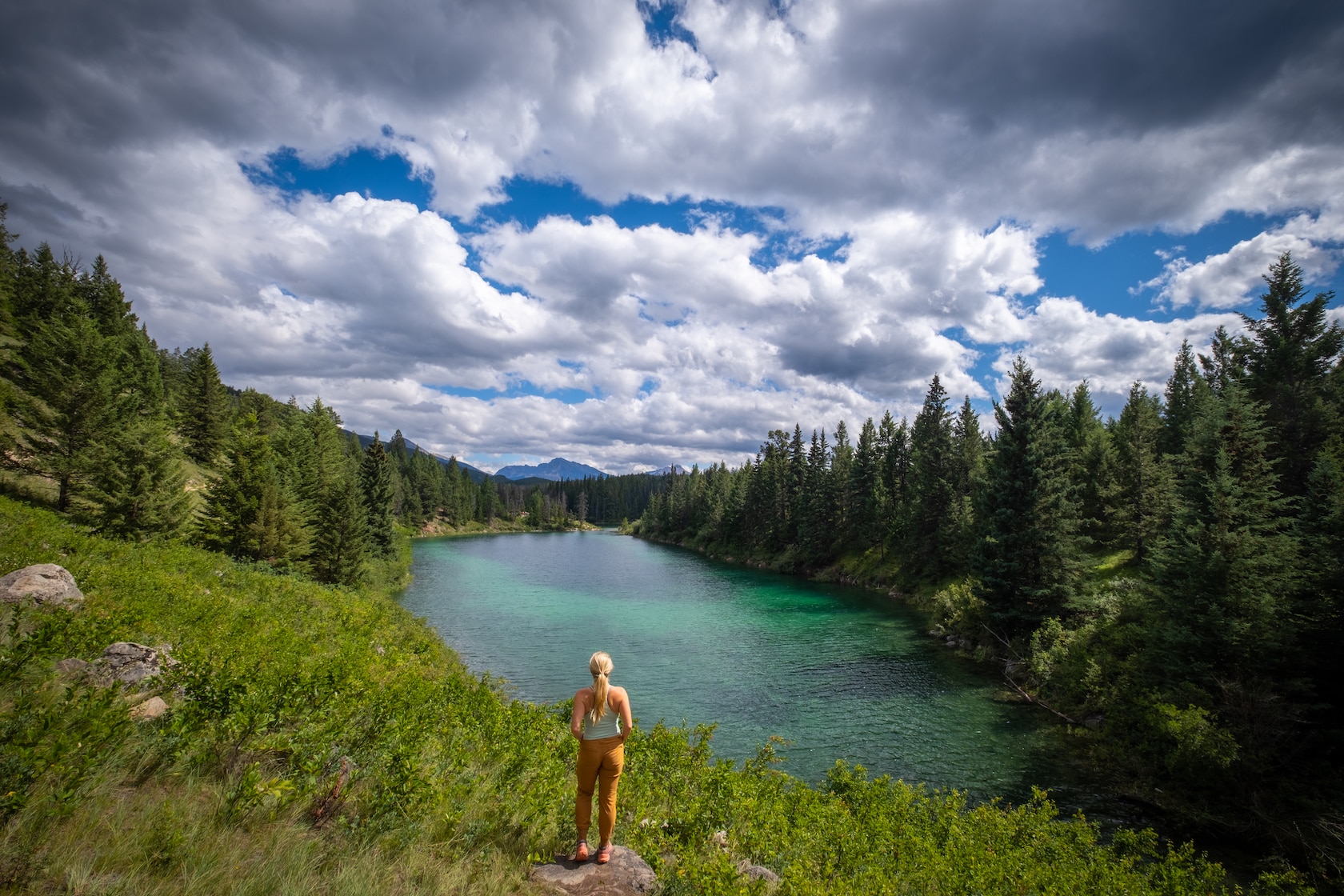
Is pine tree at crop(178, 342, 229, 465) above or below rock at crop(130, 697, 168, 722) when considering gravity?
above

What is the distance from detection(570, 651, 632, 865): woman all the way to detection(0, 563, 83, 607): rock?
9.02m

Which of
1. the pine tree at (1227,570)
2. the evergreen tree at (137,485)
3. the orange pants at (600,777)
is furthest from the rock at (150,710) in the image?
the pine tree at (1227,570)

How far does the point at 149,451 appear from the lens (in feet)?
73.5

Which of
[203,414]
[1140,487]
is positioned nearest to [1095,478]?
[1140,487]

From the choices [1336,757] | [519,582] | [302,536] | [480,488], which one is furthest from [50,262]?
[480,488]

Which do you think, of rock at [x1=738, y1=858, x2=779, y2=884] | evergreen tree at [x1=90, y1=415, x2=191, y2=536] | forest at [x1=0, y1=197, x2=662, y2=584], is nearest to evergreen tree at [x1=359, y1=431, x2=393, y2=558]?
forest at [x1=0, y1=197, x2=662, y2=584]

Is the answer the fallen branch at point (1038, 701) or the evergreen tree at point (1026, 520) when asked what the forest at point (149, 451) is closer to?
the fallen branch at point (1038, 701)

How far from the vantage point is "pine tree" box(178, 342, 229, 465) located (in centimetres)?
5047

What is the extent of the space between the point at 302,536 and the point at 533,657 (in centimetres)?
1414

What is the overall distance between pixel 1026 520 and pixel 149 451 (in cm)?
4115

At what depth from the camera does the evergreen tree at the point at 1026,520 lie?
86.9ft

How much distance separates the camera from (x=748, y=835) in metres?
8.01

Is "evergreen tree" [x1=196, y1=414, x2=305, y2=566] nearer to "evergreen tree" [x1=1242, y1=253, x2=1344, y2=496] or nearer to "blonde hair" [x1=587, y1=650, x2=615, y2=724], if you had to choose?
"blonde hair" [x1=587, y1=650, x2=615, y2=724]

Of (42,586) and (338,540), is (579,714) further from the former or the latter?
(338,540)
